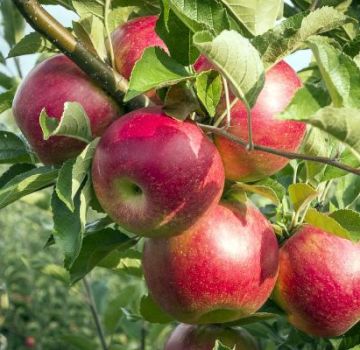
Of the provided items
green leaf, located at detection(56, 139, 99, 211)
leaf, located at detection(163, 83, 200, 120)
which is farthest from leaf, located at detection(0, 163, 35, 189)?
leaf, located at detection(163, 83, 200, 120)

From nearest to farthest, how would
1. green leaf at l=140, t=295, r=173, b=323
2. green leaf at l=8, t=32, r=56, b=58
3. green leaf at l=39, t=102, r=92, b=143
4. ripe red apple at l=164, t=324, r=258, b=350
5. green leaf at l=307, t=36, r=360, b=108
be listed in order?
1. green leaf at l=307, t=36, r=360, b=108
2. green leaf at l=39, t=102, r=92, b=143
3. green leaf at l=8, t=32, r=56, b=58
4. ripe red apple at l=164, t=324, r=258, b=350
5. green leaf at l=140, t=295, r=173, b=323

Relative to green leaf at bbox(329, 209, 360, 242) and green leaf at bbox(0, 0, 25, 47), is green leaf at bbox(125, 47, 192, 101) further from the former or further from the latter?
green leaf at bbox(0, 0, 25, 47)

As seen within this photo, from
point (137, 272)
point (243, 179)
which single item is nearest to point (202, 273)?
point (243, 179)

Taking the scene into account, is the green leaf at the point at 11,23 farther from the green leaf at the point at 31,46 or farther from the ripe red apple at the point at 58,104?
the ripe red apple at the point at 58,104

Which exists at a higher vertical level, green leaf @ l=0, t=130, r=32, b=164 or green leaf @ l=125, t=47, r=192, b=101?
green leaf @ l=125, t=47, r=192, b=101

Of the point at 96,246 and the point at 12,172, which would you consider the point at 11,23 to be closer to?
the point at 12,172

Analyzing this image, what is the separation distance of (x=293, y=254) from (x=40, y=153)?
0.45 metres

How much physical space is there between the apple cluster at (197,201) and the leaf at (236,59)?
0.12 metres

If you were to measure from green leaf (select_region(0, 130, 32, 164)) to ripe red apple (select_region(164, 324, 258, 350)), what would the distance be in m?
0.45

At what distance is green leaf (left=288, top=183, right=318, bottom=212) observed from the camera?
1.12 meters

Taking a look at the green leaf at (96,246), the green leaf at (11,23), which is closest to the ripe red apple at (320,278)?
the green leaf at (96,246)

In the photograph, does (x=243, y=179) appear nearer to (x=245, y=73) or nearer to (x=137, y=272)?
(x=245, y=73)

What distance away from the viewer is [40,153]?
1073mm

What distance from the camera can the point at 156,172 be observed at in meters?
0.92
